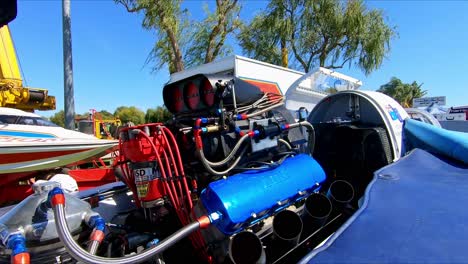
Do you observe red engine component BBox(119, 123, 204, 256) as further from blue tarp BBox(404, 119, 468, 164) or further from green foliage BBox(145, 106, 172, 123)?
green foliage BBox(145, 106, 172, 123)

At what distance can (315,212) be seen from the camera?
2.41 m

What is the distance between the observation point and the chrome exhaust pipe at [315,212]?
231 centimetres

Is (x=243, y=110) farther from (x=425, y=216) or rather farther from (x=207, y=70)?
(x=207, y=70)

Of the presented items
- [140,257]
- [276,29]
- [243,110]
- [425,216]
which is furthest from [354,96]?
[276,29]

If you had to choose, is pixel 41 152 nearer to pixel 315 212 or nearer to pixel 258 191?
pixel 258 191

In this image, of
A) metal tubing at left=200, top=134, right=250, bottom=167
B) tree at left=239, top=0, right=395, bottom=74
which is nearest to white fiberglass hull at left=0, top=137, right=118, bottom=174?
metal tubing at left=200, top=134, right=250, bottom=167

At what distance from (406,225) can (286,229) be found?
868 millimetres

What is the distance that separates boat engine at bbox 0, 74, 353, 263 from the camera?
1.86 m

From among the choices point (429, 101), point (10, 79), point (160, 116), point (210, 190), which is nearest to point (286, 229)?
point (210, 190)

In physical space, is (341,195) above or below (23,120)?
below

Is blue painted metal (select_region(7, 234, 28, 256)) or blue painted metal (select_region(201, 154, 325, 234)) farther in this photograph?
blue painted metal (select_region(201, 154, 325, 234))

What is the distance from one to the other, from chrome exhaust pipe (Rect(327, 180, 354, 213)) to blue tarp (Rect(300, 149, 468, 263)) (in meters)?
0.51

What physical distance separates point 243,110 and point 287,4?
14.8 meters

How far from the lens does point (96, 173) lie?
5.81 meters
